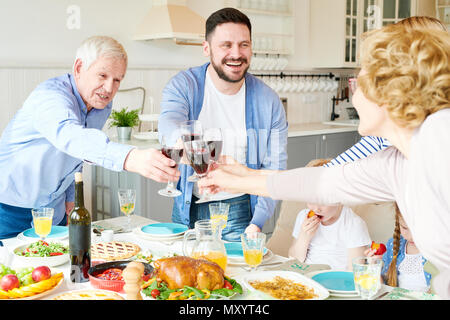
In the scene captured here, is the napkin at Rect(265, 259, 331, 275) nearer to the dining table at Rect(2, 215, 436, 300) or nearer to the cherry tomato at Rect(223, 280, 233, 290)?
the dining table at Rect(2, 215, 436, 300)

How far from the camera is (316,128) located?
529 centimetres

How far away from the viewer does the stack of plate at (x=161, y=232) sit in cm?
204

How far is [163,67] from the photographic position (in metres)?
4.60

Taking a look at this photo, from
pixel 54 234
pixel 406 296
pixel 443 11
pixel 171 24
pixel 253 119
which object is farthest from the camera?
pixel 443 11

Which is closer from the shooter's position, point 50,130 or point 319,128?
point 50,130

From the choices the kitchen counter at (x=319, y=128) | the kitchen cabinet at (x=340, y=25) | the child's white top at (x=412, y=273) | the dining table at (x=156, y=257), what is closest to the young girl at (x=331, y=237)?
the child's white top at (x=412, y=273)

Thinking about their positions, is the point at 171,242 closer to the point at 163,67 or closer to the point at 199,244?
the point at 199,244

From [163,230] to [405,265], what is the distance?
0.97 meters

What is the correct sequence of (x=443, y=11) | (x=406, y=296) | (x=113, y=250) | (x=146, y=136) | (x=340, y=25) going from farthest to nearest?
(x=443, y=11) → (x=340, y=25) → (x=146, y=136) → (x=113, y=250) → (x=406, y=296)

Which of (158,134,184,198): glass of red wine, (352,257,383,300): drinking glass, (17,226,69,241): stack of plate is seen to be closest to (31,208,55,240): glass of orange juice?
(17,226,69,241): stack of plate

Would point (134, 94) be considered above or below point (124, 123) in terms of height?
above

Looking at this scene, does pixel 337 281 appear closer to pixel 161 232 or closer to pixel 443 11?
pixel 161 232

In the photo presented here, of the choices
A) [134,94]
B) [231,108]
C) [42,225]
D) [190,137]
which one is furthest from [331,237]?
[134,94]
